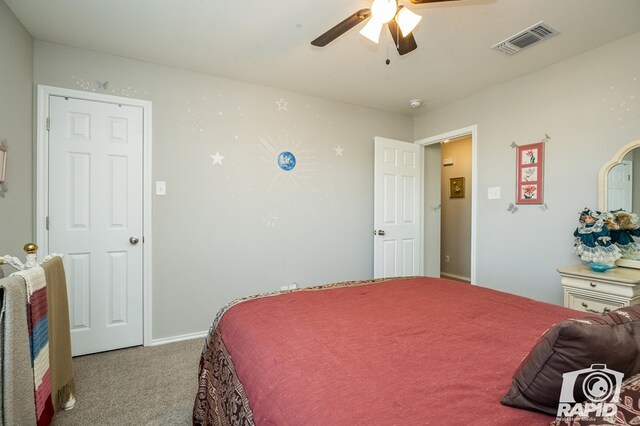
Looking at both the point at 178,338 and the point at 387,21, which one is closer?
the point at 387,21

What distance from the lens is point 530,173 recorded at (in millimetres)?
2807

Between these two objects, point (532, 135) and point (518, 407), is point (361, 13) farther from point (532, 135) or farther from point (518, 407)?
point (532, 135)

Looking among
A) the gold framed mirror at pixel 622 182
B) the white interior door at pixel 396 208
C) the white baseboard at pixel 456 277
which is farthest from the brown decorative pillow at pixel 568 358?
the white baseboard at pixel 456 277

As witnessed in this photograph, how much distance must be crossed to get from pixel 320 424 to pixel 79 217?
8.71 feet

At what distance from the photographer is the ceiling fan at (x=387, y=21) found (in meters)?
1.52

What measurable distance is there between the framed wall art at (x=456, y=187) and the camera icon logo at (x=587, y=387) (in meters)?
4.84

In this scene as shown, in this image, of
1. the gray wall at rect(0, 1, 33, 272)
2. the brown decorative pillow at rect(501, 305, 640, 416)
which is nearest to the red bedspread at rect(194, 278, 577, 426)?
the brown decorative pillow at rect(501, 305, 640, 416)

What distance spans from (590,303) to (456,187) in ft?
11.1

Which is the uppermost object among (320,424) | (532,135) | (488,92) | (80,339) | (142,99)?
(488,92)

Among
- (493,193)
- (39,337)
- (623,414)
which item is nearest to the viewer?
(623,414)

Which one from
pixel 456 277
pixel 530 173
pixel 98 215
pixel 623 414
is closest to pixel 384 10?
pixel 623 414

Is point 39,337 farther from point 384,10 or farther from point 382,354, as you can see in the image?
point 384,10

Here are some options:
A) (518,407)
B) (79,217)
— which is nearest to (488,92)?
(518,407)

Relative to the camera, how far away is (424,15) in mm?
1977
